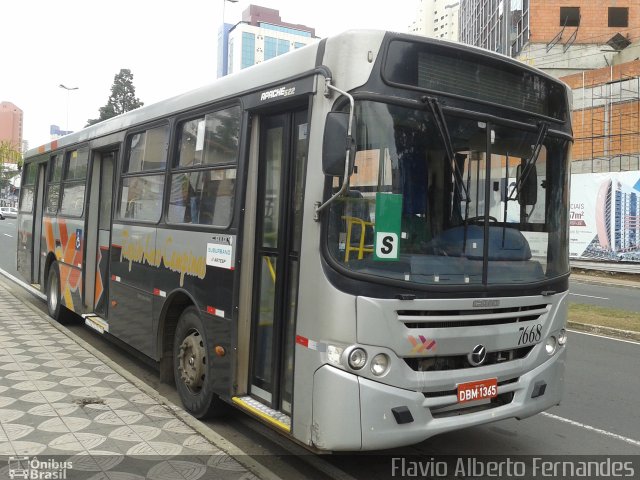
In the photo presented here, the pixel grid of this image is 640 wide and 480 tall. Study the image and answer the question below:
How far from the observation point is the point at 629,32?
42906 mm

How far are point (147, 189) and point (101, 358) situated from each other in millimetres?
2221

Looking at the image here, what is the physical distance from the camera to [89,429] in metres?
4.68

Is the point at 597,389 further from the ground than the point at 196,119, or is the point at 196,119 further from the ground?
the point at 196,119

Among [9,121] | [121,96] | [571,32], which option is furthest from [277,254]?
[9,121]

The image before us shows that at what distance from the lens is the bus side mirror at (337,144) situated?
3529mm

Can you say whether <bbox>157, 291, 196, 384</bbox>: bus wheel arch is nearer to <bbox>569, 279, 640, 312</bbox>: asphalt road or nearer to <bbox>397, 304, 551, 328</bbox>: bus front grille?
<bbox>397, 304, 551, 328</bbox>: bus front grille

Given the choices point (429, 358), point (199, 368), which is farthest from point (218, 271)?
point (429, 358)

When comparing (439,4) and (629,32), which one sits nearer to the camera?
(629,32)

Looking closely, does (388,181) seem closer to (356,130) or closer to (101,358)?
(356,130)

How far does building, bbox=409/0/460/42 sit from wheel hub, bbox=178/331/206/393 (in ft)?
447

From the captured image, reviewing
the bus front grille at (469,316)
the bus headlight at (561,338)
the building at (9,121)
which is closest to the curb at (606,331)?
the bus headlight at (561,338)

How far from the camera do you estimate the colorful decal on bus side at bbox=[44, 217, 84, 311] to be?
844 centimetres

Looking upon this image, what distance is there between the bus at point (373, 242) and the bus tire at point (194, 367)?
0.08 ft

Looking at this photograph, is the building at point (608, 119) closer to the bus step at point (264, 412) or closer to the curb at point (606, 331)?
the curb at point (606, 331)
